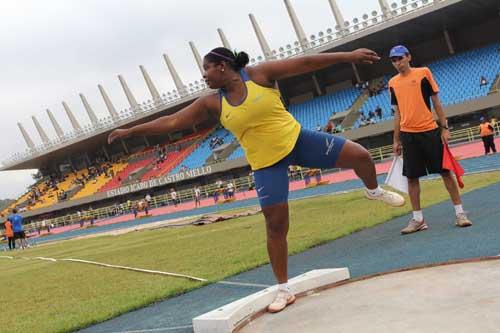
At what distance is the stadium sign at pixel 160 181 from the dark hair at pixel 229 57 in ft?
107

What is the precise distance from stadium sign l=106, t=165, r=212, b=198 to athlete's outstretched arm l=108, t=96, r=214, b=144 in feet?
107

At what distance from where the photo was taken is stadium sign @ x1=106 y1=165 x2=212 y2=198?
36.6 m

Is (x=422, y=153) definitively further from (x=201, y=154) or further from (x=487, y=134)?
(x=201, y=154)

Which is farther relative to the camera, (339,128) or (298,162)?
(339,128)

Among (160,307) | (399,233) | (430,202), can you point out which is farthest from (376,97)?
(160,307)

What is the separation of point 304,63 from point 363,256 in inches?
88.6

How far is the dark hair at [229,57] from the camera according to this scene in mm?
3525

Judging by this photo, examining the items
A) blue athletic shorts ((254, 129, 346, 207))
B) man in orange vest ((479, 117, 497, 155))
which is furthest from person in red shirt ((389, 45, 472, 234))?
man in orange vest ((479, 117, 497, 155))

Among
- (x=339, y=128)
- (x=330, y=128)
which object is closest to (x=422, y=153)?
(x=330, y=128)

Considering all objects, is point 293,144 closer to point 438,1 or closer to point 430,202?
point 430,202

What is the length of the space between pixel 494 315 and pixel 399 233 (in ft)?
11.6

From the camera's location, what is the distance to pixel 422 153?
548cm

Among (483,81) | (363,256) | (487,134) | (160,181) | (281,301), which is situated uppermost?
(281,301)

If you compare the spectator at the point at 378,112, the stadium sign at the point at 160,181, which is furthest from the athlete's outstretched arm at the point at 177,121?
the stadium sign at the point at 160,181
